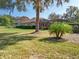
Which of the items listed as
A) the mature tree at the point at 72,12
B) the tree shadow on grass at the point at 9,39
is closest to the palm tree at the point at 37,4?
the tree shadow on grass at the point at 9,39

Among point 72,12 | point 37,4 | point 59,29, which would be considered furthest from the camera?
point 72,12

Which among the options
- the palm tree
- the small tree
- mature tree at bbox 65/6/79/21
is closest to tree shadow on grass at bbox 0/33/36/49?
the small tree

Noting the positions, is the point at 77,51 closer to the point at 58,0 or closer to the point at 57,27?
the point at 57,27

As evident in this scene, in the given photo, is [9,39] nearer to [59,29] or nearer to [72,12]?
[59,29]

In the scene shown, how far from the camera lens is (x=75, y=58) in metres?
8.19

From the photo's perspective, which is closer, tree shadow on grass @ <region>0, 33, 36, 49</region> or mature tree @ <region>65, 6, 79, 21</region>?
tree shadow on grass @ <region>0, 33, 36, 49</region>

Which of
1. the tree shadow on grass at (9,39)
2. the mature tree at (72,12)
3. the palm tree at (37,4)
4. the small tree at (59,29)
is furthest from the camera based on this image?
the mature tree at (72,12)

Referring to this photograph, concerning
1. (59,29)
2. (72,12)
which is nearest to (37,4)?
(59,29)

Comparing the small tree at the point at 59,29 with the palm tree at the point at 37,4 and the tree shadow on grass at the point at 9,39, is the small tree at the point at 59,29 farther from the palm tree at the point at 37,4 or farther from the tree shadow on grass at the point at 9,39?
the palm tree at the point at 37,4

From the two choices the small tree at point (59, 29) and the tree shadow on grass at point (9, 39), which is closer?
the tree shadow on grass at point (9, 39)

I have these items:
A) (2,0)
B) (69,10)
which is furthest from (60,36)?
(69,10)

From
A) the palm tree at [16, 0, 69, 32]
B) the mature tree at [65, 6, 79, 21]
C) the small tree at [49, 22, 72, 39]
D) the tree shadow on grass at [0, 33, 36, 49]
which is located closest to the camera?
the tree shadow on grass at [0, 33, 36, 49]

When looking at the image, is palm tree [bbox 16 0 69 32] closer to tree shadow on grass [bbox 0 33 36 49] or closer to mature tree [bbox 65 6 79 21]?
tree shadow on grass [bbox 0 33 36 49]

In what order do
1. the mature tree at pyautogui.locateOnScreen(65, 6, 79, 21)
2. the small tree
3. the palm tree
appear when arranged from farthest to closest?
1. the mature tree at pyautogui.locateOnScreen(65, 6, 79, 21)
2. the palm tree
3. the small tree
